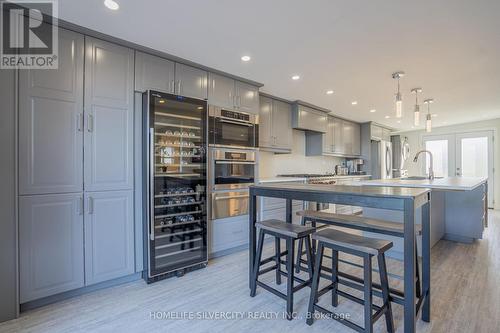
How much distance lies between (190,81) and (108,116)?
3.30ft

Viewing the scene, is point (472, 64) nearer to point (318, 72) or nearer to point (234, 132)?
point (318, 72)

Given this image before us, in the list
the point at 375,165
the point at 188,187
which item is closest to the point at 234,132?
the point at 188,187

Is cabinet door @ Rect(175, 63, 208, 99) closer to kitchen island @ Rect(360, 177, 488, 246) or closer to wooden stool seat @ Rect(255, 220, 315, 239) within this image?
wooden stool seat @ Rect(255, 220, 315, 239)

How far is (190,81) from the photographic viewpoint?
9.30 feet

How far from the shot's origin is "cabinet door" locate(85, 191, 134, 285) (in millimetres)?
2176

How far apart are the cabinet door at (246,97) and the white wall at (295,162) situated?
1050 millimetres

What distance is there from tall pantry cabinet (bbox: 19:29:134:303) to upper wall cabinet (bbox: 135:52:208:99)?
0.37 ft

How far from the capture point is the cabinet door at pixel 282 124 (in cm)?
416

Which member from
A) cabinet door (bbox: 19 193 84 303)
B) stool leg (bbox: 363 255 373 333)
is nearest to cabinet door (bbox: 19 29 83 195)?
cabinet door (bbox: 19 193 84 303)

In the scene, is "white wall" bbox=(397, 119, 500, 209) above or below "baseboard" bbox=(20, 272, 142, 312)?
above

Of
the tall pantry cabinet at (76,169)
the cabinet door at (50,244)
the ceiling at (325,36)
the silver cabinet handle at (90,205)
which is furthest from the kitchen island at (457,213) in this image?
the cabinet door at (50,244)

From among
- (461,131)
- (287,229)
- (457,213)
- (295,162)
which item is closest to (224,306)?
(287,229)

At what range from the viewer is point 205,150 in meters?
2.87

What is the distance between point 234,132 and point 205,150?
0.58 m
